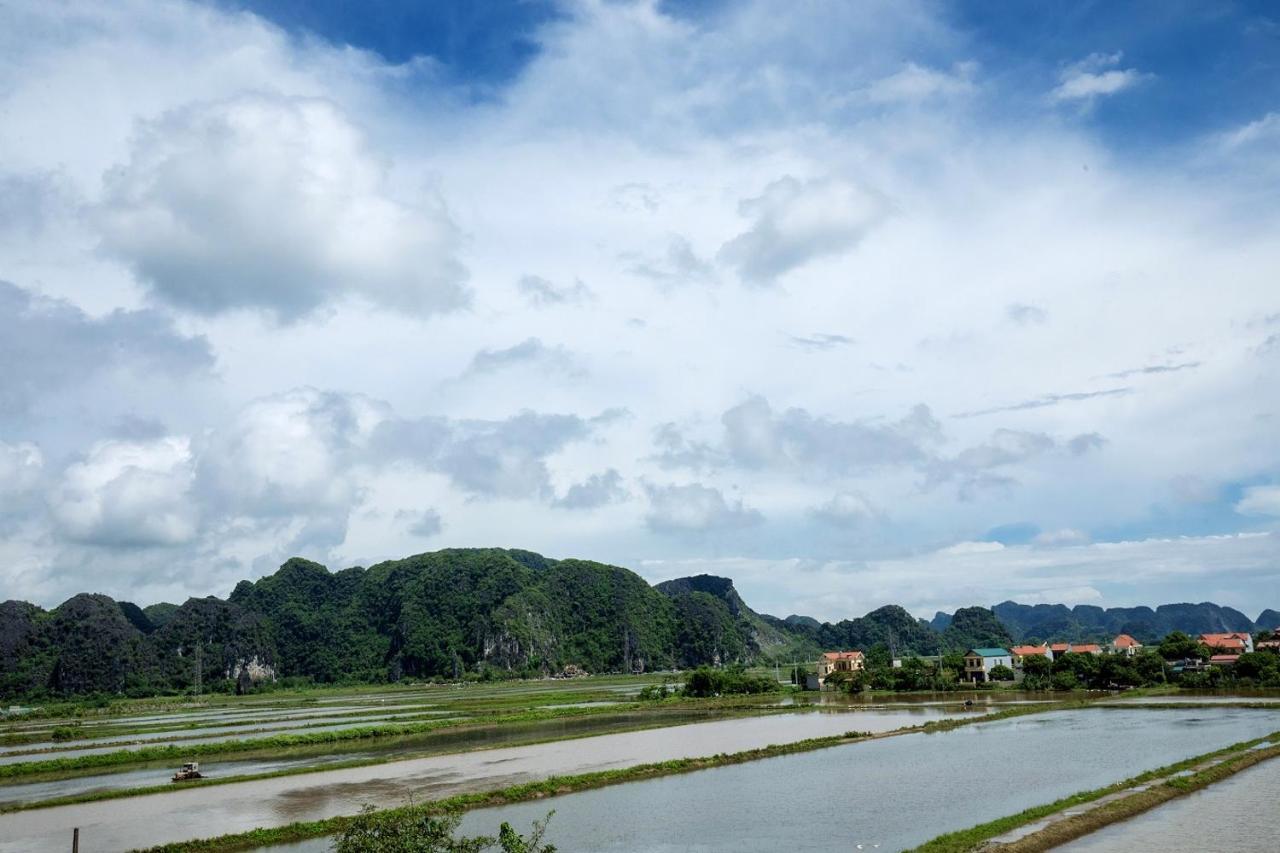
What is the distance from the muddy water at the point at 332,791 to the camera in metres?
20.1

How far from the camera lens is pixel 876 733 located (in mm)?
34906

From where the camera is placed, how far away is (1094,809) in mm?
18047

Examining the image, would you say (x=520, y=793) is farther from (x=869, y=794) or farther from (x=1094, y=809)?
(x=1094, y=809)

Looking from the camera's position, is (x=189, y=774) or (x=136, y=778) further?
(x=136, y=778)

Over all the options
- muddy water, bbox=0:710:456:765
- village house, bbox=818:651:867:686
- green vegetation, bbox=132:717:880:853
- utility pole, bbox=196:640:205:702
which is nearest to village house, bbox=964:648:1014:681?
village house, bbox=818:651:867:686

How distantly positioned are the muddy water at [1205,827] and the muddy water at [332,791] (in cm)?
1480

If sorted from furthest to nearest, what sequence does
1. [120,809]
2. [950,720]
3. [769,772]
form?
[950,720] < [769,772] < [120,809]

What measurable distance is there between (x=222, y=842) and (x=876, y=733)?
24734mm

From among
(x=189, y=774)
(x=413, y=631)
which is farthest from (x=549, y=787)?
(x=413, y=631)

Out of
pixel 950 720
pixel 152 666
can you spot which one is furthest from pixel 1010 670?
pixel 152 666

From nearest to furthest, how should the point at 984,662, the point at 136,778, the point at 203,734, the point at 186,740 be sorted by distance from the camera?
the point at 136,778, the point at 186,740, the point at 203,734, the point at 984,662

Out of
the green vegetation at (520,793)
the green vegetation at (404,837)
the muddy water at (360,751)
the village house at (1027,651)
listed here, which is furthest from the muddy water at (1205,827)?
the village house at (1027,651)

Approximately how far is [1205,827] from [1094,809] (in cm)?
205

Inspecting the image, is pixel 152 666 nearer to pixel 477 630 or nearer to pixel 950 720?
pixel 477 630
